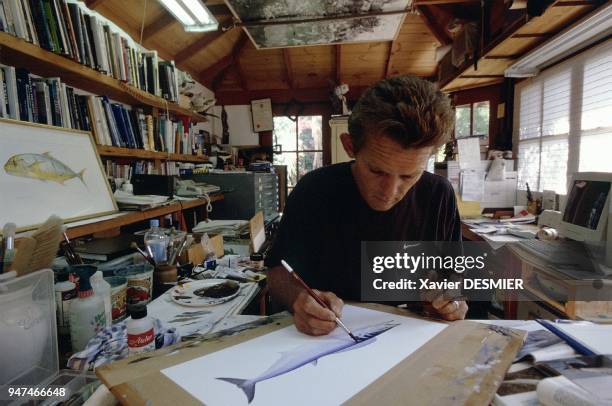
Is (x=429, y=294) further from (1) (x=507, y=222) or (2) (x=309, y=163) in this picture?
(2) (x=309, y=163)

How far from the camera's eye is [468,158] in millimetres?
3459

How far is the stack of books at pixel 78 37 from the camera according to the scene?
135 centimetres

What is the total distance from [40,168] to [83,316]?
698mm

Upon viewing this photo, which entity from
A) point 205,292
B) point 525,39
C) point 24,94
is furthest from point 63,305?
point 525,39

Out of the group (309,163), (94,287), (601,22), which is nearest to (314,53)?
(309,163)

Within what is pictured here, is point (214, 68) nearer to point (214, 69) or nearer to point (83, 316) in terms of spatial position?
point (214, 69)

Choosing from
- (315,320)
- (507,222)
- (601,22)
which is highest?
(601,22)

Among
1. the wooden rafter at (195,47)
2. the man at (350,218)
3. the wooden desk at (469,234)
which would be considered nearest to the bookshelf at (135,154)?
the man at (350,218)

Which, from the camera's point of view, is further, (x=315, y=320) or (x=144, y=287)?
(x=144, y=287)

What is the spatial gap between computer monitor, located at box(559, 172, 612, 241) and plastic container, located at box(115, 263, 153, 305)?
6.58 feet

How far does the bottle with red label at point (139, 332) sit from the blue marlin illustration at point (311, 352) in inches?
9.5

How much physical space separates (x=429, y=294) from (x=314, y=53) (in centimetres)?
492

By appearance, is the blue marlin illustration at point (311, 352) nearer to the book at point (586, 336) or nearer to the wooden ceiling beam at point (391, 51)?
the book at point (586, 336)

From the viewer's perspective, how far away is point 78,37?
1.64 meters
